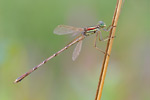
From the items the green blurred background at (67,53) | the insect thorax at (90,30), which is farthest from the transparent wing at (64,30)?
the green blurred background at (67,53)

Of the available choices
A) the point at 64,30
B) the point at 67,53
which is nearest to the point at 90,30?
the point at 64,30

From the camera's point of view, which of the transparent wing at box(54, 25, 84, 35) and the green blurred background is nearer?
the green blurred background

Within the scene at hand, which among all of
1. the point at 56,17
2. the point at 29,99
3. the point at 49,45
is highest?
the point at 56,17

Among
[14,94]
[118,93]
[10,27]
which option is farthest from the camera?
[10,27]

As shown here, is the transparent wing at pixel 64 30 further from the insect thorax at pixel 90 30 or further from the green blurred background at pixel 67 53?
the green blurred background at pixel 67 53

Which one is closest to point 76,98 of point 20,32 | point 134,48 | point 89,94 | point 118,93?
point 89,94

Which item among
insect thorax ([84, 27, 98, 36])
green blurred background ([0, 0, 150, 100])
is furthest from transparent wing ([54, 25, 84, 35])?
green blurred background ([0, 0, 150, 100])

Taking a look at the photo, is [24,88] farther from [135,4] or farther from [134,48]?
[135,4]

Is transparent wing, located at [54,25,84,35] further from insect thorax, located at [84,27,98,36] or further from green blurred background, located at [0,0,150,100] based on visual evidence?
green blurred background, located at [0,0,150,100]
